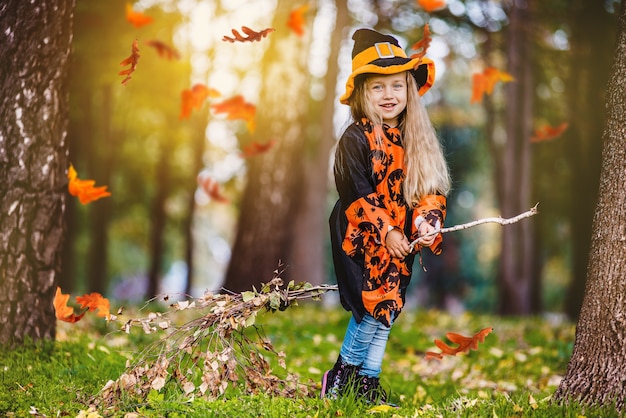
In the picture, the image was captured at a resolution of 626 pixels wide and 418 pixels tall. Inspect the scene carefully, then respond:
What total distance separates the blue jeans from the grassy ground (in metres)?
0.22

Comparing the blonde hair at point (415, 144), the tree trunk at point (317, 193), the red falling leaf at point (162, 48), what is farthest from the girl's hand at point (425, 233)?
the tree trunk at point (317, 193)

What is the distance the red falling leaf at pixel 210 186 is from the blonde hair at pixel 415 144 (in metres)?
10.6

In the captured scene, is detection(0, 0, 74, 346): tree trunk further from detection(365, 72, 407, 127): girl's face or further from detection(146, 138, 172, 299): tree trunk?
detection(146, 138, 172, 299): tree trunk

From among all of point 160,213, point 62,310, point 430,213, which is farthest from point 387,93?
point 160,213

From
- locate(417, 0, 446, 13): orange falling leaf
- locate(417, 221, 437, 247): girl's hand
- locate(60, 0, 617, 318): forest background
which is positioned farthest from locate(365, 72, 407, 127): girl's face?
locate(417, 0, 446, 13): orange falling leaf

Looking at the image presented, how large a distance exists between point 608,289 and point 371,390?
141cm

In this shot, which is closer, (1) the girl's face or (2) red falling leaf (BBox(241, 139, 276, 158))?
(1) the girl's face

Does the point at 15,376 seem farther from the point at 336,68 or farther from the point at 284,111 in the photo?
the point at 336,68

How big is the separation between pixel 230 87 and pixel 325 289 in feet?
40.1

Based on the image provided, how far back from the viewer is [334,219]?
356cm

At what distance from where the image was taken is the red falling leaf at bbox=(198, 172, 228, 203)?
14.4m

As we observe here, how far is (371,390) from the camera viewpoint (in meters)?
3.48

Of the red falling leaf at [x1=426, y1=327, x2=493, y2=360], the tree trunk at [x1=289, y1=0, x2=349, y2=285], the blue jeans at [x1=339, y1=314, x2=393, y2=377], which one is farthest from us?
the tree trunk at [x1=289, y1=0, x2=349, y2=285]

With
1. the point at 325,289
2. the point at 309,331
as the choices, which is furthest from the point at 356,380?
the point at 309,331
